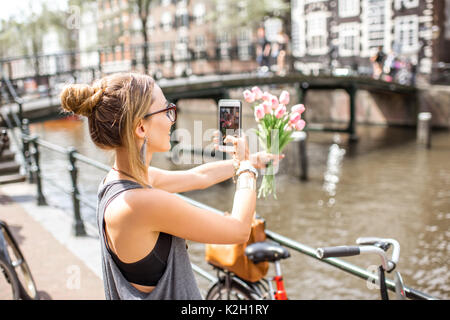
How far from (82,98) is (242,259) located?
146 cm

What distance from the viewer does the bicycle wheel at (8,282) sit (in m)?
3.15

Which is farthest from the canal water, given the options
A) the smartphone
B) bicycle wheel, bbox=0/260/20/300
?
bicycle wheel, bbox=0/260/20/300

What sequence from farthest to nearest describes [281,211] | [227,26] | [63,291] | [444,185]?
1. [227,26]
2. [444,185]
3. [281,211]
4. [63,291]

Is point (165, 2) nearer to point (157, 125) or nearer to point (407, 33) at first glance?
point (407, 33)

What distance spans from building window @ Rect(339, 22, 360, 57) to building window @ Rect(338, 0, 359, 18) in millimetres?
584

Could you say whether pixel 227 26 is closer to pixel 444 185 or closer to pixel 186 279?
pixel 444 185

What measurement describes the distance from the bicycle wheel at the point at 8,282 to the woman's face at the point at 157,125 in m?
2.13

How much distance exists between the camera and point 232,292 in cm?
281

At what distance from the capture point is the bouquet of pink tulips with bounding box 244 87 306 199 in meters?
1.90

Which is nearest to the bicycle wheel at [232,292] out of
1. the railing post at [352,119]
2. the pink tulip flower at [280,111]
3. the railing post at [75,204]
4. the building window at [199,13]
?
the pink tulip flower at [280,111]

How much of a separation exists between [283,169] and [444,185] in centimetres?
422
